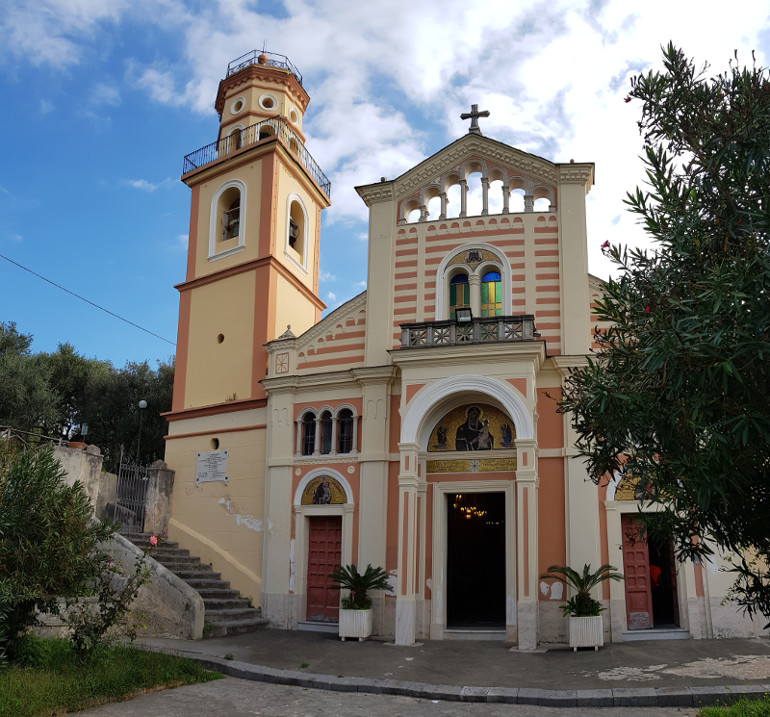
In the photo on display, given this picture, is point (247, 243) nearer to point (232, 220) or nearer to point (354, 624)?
point (232, 220)

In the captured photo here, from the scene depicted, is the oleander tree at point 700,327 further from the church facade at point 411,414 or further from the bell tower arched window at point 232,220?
the bell tower arched window at point 232,220

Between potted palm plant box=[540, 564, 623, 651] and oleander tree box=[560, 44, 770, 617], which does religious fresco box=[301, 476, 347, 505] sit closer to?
potted palm plant box=[540, 564, 623, 651]

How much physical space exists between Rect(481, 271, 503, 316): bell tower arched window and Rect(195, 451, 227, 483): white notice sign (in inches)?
300

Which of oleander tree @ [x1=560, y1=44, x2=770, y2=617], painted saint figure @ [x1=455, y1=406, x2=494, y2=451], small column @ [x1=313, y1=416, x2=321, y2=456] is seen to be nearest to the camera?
oleander tree @ [x1=560, y1=44, x2=770, y2=617]

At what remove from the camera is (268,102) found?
23.2 meters

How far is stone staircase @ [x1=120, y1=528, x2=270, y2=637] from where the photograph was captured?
50.6ft

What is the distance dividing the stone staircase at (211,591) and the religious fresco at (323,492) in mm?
2727

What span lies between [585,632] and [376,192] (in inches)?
440

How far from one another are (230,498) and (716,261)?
14295 mm

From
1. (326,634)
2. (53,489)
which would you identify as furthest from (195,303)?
(53,489)

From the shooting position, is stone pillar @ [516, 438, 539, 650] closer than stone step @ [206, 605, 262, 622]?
Yes

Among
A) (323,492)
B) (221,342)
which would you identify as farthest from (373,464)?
(221,342)

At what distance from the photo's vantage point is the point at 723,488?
6105 millimetres

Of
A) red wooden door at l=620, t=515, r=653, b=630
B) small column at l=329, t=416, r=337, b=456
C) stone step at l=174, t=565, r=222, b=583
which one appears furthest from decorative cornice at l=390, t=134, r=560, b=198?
stone step at l=174, t=565, r=222, b=583
